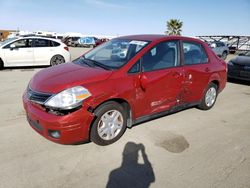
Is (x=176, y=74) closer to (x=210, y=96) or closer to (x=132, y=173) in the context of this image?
(x=210, y=96)

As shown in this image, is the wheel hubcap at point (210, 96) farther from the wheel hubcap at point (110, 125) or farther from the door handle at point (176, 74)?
the wheel hubcap at point (110, 125)

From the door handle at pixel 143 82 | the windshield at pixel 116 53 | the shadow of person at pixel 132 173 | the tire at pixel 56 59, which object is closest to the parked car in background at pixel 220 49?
the tire at pixel 56 59

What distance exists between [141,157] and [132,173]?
0.43 metres

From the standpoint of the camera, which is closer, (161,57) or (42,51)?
(161,57)

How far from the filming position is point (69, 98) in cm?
315

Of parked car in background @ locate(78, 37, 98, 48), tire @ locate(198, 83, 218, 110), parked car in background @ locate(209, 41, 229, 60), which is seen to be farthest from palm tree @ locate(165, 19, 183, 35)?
tire @ locate(198, 83, 218, 110)

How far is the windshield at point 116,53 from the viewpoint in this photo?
3.85 meters

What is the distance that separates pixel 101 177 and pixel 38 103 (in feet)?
4.37

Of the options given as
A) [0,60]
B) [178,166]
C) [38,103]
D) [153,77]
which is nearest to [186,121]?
[153,77]

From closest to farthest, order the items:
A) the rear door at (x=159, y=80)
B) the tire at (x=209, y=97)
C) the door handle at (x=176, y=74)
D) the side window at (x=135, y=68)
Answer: the side window at (x=135, y=68) → the rear door at (x=159, y=80) → the door handle at (x=176, y=74) → the tire at (x=209, y=97)

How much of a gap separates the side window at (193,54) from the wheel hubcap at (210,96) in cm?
73

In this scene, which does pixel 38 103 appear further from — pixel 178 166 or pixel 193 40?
pixel 193 40

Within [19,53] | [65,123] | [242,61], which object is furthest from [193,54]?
[19,53]

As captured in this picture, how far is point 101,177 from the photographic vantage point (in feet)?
9.37
